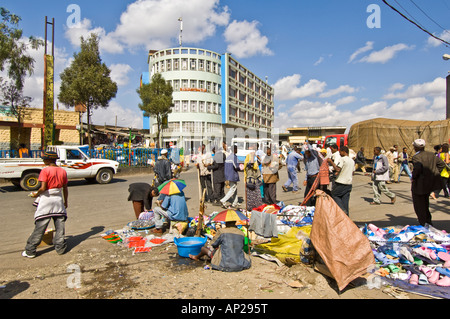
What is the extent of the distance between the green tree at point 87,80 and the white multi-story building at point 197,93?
2386 centimetres

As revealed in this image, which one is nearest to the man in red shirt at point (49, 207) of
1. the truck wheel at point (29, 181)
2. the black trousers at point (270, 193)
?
the black trousers at point (270, 193)

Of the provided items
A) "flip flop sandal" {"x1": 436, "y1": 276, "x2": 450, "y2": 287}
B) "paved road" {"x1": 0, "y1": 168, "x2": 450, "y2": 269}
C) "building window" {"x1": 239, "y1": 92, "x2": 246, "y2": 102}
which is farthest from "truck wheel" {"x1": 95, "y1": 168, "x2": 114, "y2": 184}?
"building window" {"x1": 239, "y1": 92, "x2": 246, "y2": 102}

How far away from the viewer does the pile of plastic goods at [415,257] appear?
3.93m

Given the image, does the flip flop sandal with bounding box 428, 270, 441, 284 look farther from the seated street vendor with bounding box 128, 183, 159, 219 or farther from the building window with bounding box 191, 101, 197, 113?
the building window with bounding box 191, 101, 197, 113

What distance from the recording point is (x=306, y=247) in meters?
4.52

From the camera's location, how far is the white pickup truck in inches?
463

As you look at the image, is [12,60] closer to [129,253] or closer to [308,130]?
[129,253]

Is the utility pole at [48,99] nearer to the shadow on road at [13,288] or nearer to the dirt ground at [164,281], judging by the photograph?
the dirt ground at [164,281]

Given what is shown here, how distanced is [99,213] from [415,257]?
754 centimetres

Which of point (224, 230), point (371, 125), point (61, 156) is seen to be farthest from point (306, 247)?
point (371, 125)

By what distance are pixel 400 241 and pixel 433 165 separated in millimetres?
1968

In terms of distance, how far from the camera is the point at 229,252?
4.46 meters

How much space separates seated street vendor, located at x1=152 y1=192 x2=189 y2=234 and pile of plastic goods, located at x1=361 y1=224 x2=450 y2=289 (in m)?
3.59
